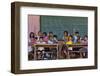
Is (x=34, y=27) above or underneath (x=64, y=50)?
above

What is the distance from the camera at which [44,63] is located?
1.33 meters

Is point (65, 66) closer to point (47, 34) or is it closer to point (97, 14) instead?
point (47, 34)

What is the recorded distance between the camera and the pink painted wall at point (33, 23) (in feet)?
4.27

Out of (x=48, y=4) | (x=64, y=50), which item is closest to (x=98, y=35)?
(x=64, y=50)

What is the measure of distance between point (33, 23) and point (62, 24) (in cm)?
17

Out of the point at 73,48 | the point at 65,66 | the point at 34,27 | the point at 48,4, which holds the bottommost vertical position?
the point at 65,66

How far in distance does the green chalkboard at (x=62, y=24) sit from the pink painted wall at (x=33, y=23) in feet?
0.08

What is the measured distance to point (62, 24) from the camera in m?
1.38

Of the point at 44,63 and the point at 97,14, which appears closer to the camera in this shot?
the point at 44,63

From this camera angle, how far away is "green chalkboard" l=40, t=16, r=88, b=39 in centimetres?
135

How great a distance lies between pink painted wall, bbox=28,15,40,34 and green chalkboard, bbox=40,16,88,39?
0.02 metres

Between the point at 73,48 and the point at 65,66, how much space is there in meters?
0.11

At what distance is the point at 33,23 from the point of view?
1311 mm

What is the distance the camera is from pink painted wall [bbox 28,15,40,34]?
1.30m
